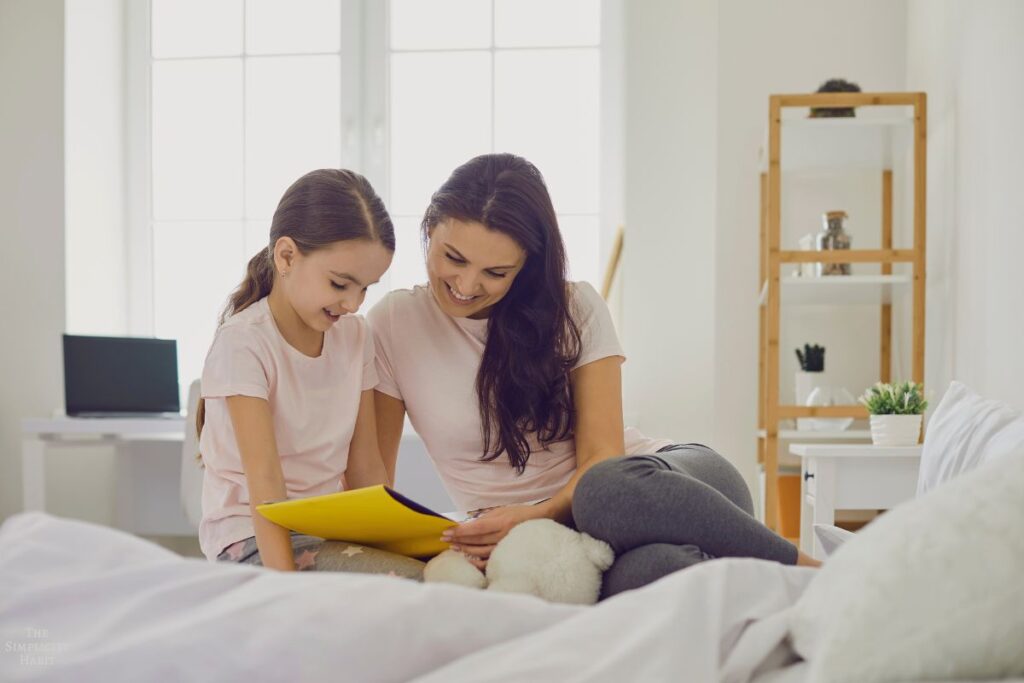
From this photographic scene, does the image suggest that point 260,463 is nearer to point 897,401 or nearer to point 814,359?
point 897,401

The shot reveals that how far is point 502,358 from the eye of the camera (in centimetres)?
174

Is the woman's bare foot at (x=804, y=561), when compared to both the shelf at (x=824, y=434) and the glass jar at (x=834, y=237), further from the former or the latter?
the glass jar at (x=834, y=237)

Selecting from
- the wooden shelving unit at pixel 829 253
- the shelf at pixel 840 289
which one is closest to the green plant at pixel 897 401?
the wooden shelving unit at pixel 829 253

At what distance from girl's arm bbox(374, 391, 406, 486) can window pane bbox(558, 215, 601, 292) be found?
2.30 metres

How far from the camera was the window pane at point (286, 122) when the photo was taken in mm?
4109

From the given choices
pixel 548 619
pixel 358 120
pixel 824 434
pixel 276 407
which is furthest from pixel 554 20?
pixel 548 619

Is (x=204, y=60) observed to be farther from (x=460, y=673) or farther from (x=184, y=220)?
(x=460, y=673)

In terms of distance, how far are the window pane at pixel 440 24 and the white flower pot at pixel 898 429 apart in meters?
2.24

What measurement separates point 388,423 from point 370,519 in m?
0.57

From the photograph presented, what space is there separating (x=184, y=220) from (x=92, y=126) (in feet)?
1.55

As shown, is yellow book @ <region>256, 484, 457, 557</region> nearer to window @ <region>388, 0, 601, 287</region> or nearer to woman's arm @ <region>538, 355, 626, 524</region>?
woman's arm @ <region>538, 355, 626, 524</region>

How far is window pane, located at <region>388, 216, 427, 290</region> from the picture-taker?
4.11m

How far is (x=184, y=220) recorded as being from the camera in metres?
4.22

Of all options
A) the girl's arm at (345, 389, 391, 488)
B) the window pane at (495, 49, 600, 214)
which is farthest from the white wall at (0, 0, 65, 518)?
the girl's arm at (345, 389, 391, 488)
